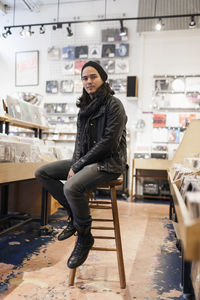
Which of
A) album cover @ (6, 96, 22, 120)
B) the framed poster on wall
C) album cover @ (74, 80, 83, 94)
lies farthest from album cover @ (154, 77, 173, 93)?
album cover @ (6, 96, 22, 120)

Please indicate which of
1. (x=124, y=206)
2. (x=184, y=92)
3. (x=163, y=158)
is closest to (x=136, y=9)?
(x=184, y=92)

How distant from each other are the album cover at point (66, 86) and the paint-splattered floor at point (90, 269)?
13.1ft

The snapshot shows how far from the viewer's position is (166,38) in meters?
5.79

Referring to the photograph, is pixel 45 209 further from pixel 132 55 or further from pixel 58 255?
pixel 132 55

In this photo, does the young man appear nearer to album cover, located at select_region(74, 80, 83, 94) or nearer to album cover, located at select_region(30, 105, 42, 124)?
album cover, located at select_region(30, 105, 42, 124)

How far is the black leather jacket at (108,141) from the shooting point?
173cm

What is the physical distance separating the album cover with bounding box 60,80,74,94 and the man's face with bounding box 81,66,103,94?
4.51 meters

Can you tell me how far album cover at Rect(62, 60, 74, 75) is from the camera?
249 inches

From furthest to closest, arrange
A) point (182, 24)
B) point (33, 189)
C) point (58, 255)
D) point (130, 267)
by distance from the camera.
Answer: point (182, 24)
point (33, 189)
point (58, 255)
point (130, 267)

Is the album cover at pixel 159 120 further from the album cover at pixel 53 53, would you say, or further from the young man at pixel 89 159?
the young man at pixel 89 159

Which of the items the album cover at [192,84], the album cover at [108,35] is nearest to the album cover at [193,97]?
the album cover at [192,84]

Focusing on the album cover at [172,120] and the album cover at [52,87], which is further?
the album cover at [52,87]

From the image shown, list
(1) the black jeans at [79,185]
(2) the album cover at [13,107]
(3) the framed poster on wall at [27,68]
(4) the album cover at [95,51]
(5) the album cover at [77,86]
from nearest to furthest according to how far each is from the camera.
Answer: (1) the black jeans at [79,185] → (2) the album cover at [13,107] → (4) the album cover at [95,51] → (5) the album cover at [77,86] → (3) the framed poster on wall at [27,68]

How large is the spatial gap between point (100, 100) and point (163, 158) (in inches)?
143
